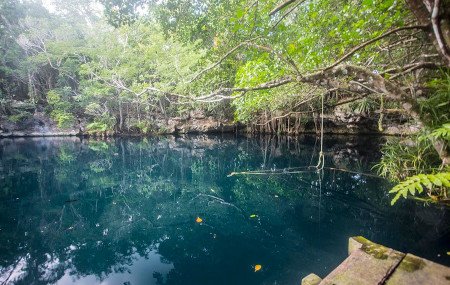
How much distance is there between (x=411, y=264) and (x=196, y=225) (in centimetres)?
349

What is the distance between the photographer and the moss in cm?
220

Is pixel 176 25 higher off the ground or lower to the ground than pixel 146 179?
higher

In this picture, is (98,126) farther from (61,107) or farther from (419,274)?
(419,274)

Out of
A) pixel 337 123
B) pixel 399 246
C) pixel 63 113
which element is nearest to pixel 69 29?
pixel 63 113

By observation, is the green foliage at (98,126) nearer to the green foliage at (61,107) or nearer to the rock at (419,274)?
the green foliage at (61,107)

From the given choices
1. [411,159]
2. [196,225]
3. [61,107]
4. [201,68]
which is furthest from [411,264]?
[61,107]

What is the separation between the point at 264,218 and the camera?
495cm

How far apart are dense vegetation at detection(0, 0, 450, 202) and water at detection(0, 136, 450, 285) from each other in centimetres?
142

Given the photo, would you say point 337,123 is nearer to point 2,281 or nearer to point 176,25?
point 176,25

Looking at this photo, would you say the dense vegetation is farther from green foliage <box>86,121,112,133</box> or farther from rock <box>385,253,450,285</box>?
rock <box>385,253,450,285</box>

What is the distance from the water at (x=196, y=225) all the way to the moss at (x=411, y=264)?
3.56ft

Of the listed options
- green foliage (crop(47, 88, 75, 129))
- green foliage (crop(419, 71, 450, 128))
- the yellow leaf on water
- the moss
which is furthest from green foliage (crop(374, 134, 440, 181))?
green foliage (crop(47, 88, 75, 129))

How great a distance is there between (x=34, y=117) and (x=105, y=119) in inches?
244

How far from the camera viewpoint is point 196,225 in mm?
4848
